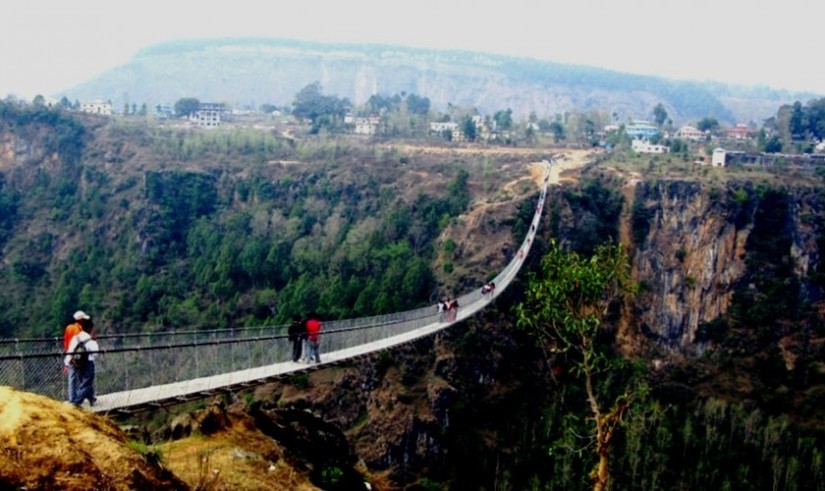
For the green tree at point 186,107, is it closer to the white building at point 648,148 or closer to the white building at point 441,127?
the white building at point 441,127

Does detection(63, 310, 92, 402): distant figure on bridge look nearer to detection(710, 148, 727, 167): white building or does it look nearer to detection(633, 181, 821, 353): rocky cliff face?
detection(633, 181, 821, 353): rocky cliff face

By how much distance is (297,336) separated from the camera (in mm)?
13711

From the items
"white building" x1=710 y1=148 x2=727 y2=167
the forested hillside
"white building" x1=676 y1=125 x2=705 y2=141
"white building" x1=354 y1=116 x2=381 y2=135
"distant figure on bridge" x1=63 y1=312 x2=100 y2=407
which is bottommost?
the forested hillside

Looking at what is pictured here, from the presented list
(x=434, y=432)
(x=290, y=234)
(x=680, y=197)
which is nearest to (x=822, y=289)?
(x=680, y=197)

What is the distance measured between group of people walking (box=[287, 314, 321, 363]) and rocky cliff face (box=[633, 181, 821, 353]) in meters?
30.0

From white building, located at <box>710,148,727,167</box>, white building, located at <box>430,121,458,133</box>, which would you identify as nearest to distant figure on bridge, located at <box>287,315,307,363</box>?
white building, located at <box>710,148,727,167</box>

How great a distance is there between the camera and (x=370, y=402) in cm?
3047

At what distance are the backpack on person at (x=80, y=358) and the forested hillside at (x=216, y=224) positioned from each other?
24.0 metres

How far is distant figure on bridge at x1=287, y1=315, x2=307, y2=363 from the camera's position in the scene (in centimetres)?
1370

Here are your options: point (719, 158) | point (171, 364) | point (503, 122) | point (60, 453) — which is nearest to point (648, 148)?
point (719, 158)

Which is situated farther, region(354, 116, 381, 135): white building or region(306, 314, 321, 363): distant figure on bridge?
region(354, 116, 381, 135): white building

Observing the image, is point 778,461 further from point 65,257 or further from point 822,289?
point 65,257

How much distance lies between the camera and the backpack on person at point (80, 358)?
8323 millimetres

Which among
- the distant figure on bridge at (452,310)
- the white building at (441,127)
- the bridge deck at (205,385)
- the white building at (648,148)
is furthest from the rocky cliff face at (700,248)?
the white building at (441,127)
